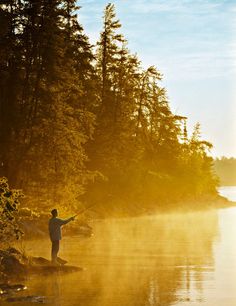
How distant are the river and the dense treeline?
4837mm

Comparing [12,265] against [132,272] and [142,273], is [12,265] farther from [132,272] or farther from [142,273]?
[142,273]

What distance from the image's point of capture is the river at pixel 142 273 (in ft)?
57.3

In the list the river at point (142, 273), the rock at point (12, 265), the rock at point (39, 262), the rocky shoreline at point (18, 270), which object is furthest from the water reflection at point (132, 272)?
the rock at point (39, 262)

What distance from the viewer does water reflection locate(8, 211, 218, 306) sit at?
17552 mm

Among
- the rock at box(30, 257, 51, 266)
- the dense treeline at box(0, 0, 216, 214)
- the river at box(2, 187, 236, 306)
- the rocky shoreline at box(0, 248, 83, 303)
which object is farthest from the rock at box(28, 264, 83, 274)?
the dense treeline at box(0, 0, 216, 214)

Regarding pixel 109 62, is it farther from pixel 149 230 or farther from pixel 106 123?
pixel 149 230

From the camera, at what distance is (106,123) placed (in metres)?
63.3

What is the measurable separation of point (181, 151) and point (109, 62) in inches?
1086

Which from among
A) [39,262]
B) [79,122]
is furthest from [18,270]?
[79,122]

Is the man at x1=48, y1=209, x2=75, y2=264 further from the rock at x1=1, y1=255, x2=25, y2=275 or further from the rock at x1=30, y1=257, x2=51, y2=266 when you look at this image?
the rock at x1=1, y1=255, x2=25, y2=275

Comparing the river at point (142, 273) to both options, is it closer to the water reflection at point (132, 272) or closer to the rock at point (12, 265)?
the water reflection at point (132, 272)

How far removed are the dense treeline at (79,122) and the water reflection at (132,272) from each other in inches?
189

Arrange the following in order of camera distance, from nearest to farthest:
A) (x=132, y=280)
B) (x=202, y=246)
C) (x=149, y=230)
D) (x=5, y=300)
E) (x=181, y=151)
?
1. (x=5, y=300)
2. (x=132, y=280)
3. (x=202, y=246)
4. (x=149, y=230)
5. (x=181, y=151)

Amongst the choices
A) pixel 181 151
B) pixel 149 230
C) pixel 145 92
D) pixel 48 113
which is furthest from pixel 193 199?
pixel 48 113
